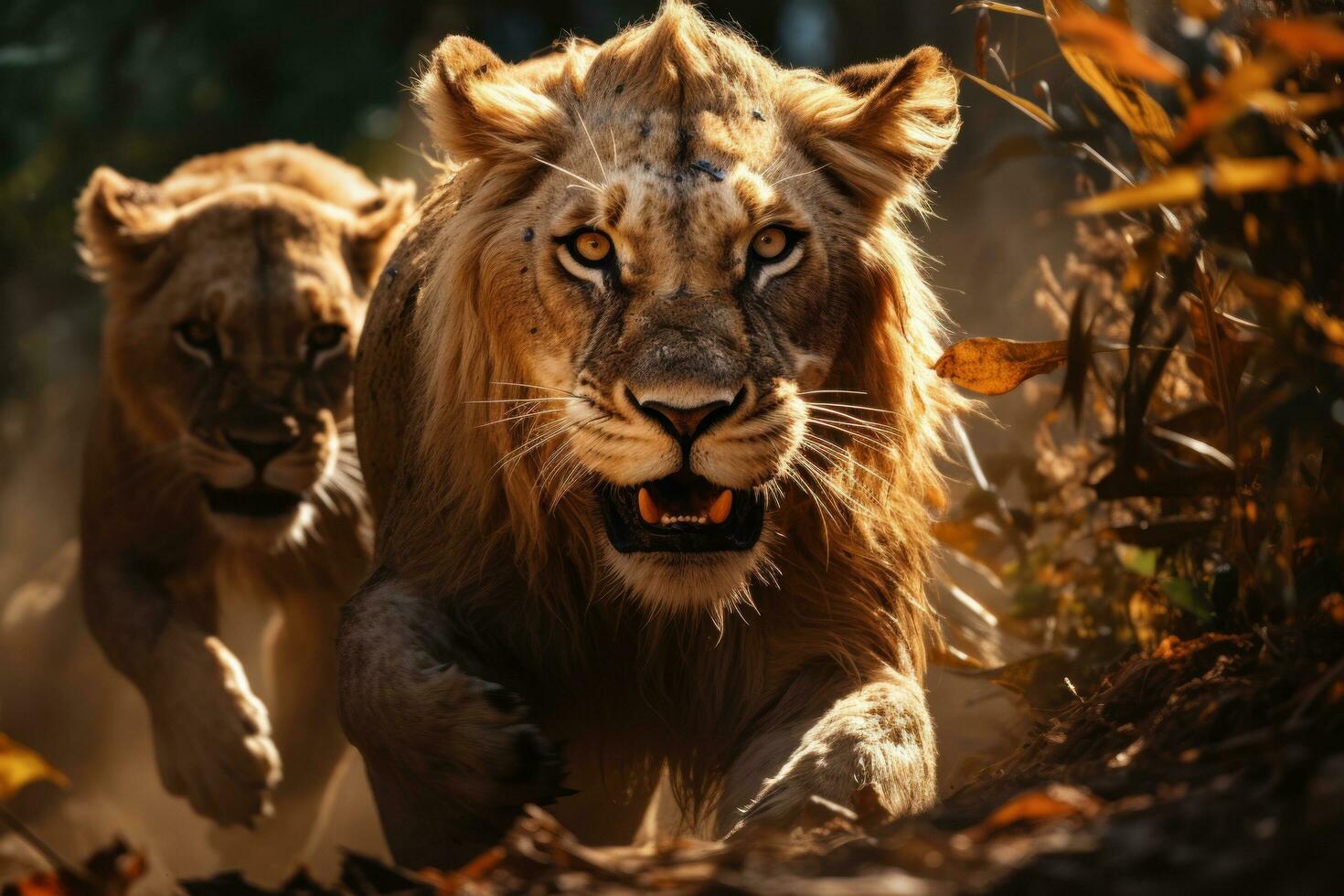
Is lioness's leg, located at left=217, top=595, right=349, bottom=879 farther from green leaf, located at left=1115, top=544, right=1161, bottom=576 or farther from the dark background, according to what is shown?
the dark background

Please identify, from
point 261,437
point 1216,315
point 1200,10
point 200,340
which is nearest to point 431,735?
point 1216,315

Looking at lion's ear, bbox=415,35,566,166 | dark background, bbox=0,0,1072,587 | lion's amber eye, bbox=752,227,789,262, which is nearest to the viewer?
lion's amber eye, bbox=752,227,789,262

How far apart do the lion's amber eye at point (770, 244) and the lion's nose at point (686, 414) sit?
472 mm

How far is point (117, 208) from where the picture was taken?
5590 millimetres

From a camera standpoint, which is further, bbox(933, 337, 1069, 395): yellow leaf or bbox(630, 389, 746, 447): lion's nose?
bbox(933, 337, 1069, 395): yellow leaf

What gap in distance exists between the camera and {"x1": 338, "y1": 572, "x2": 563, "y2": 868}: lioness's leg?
306cm

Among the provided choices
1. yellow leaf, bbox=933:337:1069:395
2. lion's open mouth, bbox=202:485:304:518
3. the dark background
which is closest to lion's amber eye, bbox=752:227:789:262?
yellow leaf, bbox=933:337:1069:395

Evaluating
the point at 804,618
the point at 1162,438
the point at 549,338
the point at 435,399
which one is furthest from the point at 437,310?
the point at 1162,438

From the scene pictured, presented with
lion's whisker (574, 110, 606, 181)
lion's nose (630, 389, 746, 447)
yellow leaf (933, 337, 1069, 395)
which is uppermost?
lion's whisker (574, 110, 606, 181)

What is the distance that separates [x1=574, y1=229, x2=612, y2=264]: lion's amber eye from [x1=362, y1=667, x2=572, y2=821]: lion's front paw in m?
0.90

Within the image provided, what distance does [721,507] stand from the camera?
323 cm

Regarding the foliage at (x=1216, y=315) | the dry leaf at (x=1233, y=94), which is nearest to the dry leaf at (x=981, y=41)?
the foliage at (x=1216, y=315)

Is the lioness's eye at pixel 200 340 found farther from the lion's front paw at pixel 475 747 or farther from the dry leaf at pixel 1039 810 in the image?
the dry leaf at pixel 1039 810

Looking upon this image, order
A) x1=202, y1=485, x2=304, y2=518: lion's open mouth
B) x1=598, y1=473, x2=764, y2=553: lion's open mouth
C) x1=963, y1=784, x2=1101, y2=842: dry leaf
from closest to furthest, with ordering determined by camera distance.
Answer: x1=963, y1=784, x2=1101, y2=842: dry leaf
x1=598, y1=473, x2=764, y2=553: lion's open mouth
x1=202, y1=485, x2=304, y2=518: lion's open mouth
